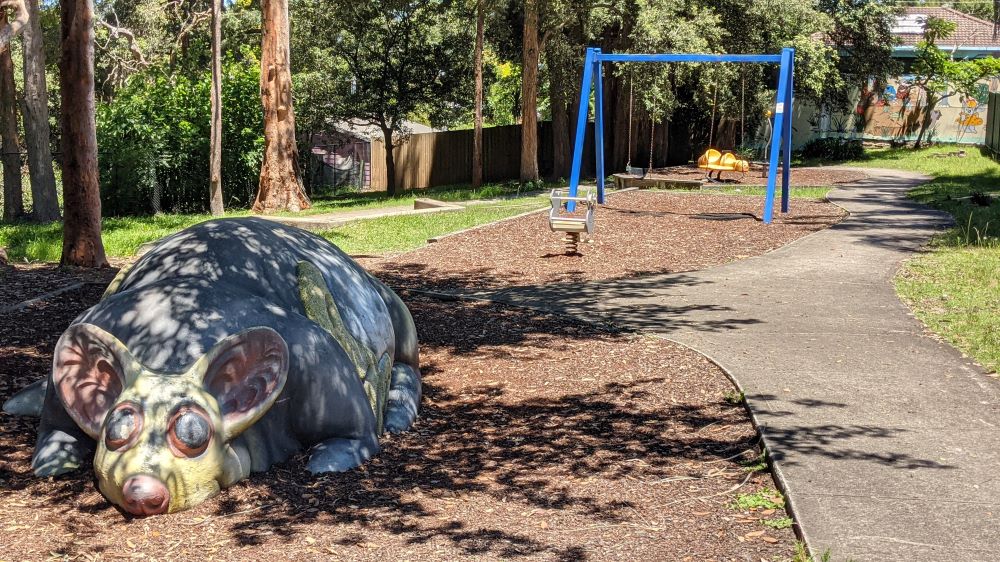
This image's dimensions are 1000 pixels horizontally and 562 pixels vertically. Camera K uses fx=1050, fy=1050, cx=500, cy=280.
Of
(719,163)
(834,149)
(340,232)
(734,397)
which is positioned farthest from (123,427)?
(834,149)

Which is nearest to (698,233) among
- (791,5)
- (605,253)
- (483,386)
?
(605,253)

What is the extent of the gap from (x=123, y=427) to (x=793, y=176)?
26683 mm

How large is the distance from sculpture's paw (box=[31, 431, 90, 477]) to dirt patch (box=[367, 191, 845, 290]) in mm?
6834

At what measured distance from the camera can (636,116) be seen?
33.4m

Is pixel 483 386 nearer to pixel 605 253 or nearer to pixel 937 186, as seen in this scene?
pixel 605 253

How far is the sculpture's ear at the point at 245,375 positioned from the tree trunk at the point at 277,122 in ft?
61.1

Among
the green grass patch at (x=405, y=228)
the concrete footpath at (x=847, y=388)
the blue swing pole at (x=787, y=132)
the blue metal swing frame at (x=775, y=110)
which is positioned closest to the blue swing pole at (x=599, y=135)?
the blue metal swing frame at (x=775, y=110)

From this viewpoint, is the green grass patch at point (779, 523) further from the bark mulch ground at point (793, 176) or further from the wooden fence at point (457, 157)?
the wooden fence at point (457, 157)

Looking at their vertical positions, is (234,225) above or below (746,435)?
above

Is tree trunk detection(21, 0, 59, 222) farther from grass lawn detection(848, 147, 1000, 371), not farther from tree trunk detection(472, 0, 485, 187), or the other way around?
grass lawn detection(848, 147, 1000, 371)

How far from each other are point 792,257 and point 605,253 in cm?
259

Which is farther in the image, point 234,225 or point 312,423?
point 234,225

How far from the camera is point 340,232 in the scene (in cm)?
1834

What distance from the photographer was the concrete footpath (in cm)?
521
